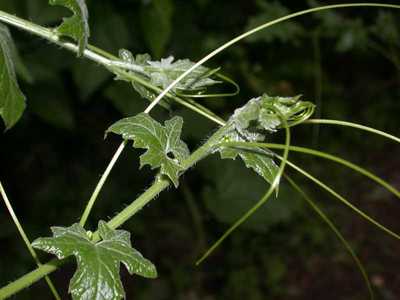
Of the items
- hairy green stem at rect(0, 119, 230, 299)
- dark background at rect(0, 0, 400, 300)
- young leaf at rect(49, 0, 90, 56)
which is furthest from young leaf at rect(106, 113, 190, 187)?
dark background at rect(0, 0, 400, 300)

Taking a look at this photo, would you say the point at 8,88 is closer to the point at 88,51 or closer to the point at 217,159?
the point at 88,51

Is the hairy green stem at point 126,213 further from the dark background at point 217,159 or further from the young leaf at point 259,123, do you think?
the dark background at point 217,159

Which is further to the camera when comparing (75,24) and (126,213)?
(75,24)

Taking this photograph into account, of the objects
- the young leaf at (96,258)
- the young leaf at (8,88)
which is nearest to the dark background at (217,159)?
the young leaf at (8,88)

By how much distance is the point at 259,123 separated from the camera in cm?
78

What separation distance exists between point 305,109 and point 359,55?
3298 mm

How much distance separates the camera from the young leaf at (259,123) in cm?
76

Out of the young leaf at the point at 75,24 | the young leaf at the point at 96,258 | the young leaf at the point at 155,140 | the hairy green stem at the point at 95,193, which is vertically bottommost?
the young leaf at the point at 96,258

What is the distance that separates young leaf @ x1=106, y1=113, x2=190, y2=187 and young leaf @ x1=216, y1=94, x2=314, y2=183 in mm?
53

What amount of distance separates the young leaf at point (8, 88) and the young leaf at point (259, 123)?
0.30 metres

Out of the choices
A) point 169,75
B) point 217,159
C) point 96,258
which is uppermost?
point 217,159

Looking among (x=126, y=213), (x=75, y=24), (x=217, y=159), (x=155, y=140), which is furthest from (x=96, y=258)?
(x=217, y=159)

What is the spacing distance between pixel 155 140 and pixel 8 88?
23 cm

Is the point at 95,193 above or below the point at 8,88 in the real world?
below
